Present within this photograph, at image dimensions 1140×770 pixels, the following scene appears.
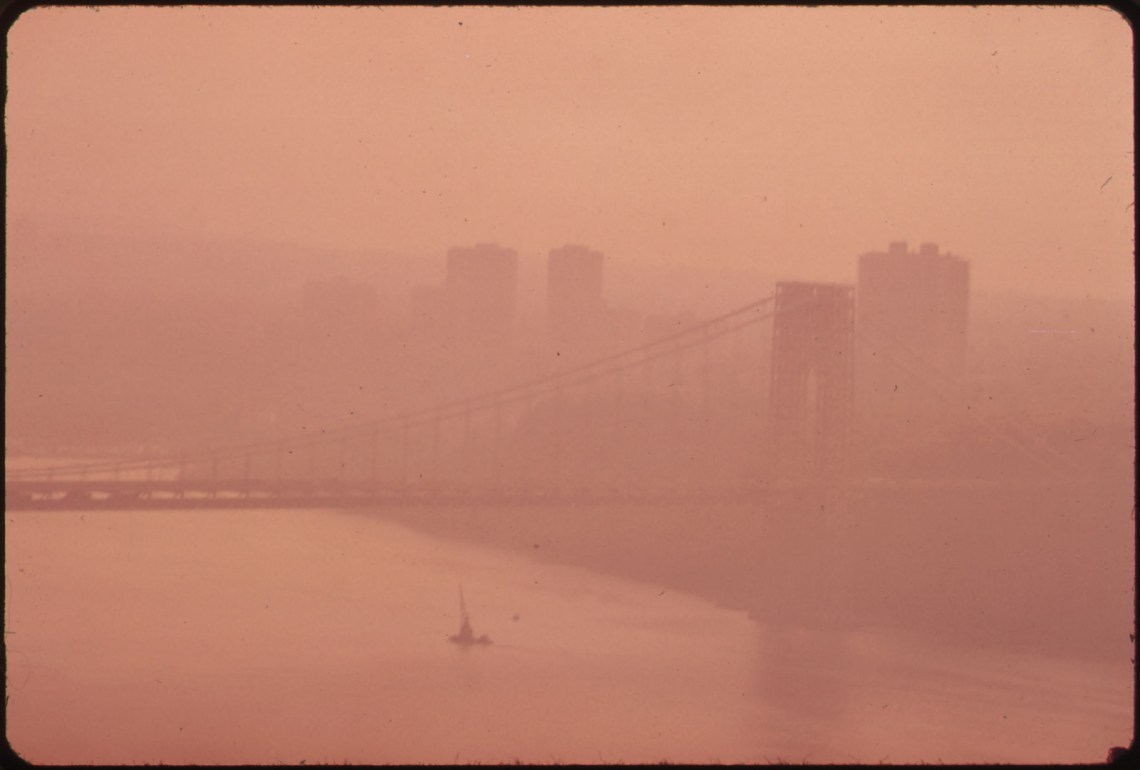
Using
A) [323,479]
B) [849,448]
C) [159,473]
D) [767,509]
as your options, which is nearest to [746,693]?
[767,509]

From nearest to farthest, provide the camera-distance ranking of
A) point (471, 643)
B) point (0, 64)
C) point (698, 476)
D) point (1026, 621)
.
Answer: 1. point (0, 64)
2. point (471, 643)
3. point (698, 476)
4. point (1026, 621)

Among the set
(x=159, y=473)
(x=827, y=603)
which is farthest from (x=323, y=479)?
(x=827, y=603)

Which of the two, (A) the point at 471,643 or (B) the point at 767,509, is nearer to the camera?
(A) the point at 471,643

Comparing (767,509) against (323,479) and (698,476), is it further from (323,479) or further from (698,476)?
(323,479)

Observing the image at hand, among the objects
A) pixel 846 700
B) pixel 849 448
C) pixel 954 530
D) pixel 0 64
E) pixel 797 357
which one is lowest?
pixel 846 700

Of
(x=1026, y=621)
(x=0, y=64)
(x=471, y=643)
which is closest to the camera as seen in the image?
(x=0, y=64)

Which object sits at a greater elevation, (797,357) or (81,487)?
(797,357)

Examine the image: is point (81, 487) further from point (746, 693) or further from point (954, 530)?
point (954, 530)
